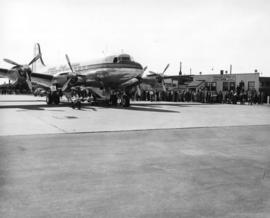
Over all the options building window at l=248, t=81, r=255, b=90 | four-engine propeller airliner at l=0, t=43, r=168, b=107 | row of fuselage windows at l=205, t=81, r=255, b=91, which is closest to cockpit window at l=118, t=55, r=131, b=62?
four-engine propeller airliner at l=0, t=43, r=168, b=107

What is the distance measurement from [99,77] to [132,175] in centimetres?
2129

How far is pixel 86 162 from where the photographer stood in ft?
23.6

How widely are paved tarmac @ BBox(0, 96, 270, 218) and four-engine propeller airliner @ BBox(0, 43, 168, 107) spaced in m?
14.7

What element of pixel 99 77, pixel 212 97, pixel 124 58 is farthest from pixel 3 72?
pixel 212 97

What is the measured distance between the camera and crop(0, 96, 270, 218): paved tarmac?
452 centimetres

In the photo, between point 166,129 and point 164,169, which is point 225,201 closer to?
point 164,169

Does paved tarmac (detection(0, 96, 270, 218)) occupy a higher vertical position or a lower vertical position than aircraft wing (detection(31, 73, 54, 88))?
lower

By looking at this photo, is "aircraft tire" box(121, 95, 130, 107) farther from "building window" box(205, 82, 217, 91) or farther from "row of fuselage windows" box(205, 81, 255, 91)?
"building window" box(205, 82, 217, 91)

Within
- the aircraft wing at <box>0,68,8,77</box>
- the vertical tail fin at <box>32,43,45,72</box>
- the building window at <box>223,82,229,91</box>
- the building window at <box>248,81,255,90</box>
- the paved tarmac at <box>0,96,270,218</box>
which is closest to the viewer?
the paved tarmac at <box>0,96,270,218</box>

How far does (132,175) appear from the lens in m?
6.20

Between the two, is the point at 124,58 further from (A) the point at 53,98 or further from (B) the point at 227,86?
(B) the point at 227,86

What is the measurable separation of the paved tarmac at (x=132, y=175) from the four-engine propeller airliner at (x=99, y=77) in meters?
14.7

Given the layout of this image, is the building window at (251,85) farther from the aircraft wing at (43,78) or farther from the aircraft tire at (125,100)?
the aircraft wing at (43,78)

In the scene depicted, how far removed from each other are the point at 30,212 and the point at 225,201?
2855mm
